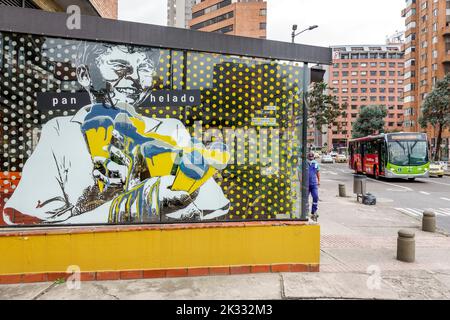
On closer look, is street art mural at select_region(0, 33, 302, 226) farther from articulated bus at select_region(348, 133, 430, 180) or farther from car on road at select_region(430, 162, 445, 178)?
car on road at select_region(430, 162, 445, 178)

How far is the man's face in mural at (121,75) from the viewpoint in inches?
209

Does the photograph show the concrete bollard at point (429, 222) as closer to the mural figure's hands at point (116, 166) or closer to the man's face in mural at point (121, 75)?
the mural figure's hands at point (116, 166)

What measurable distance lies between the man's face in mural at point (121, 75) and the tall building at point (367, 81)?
10836 centimetres

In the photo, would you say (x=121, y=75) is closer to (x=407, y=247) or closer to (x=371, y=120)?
(x=407, y=247)

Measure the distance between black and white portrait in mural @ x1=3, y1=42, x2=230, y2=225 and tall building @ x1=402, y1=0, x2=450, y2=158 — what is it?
2149 inches

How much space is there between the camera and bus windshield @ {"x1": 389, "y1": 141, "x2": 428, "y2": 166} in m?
21.3

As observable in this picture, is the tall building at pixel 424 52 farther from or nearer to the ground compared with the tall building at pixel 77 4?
farther from the ground

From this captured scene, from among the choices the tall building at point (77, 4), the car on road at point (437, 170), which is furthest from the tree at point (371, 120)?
the tall building at point (77, 4)

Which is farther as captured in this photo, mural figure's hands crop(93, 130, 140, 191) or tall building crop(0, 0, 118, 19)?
tall building crop(0, 0, 118, 19)

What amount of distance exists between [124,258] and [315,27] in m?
21.2

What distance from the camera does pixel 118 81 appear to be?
5391 mm

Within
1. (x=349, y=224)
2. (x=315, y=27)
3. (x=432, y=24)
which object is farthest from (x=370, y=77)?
(x=349, y=224)

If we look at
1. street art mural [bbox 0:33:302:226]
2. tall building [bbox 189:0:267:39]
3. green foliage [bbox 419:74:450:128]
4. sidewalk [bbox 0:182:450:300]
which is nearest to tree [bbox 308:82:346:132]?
green foliage [bbox 419:74:450:128]

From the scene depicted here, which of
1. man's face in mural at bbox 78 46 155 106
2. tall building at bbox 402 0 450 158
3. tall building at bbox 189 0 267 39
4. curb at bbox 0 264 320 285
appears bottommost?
curb at bbox 0 264 320 285
